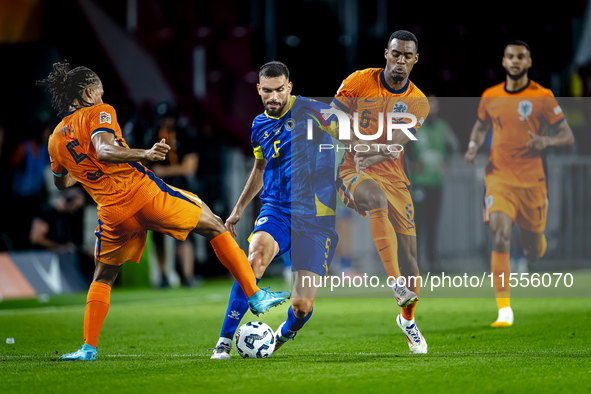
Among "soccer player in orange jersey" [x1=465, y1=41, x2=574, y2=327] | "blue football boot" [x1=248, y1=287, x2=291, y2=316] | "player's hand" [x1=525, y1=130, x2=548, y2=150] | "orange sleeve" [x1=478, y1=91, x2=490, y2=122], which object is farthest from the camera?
"orange sleeve" [x1=478, y1=91, x2=490, y2=122]

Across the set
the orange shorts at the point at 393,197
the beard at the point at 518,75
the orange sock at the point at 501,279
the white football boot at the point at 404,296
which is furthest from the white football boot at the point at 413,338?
the beard at the point at 518,75

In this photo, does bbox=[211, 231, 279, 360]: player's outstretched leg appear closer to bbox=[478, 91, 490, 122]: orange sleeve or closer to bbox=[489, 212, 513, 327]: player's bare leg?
bbox=[489, 212, 513, 327]: player's bare leg

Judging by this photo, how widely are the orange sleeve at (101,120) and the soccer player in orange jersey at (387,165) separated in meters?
1.76

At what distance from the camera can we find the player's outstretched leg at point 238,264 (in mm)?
5523

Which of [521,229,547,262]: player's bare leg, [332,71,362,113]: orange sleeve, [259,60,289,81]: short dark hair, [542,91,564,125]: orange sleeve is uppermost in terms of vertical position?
[259,60,289,81]: short dark hair

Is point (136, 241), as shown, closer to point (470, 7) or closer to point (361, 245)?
point (361, 245)

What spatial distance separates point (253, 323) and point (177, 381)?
3.69 feet

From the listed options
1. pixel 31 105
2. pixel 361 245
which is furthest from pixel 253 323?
pixel 31 105

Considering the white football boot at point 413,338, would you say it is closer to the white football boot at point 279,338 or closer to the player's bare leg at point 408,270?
the player's bare leg at point 408,270

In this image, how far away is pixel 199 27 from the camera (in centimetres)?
1577

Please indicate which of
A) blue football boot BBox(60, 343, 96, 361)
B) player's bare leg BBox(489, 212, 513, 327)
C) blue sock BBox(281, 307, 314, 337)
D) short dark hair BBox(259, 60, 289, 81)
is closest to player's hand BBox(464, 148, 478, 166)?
player's bare leg BBox(489, 212, 513, 327)

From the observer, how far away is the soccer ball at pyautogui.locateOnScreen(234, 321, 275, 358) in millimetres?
5668

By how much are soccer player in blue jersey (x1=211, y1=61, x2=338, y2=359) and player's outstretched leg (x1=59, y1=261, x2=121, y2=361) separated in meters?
0.81

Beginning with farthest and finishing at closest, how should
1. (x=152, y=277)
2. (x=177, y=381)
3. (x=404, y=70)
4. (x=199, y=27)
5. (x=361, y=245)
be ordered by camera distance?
1. (x=199, y=27)
2. (x=152, y=277)
3. (x=361, y=245)
4. (x=404, y=70)
5. (x=177, y=381)
